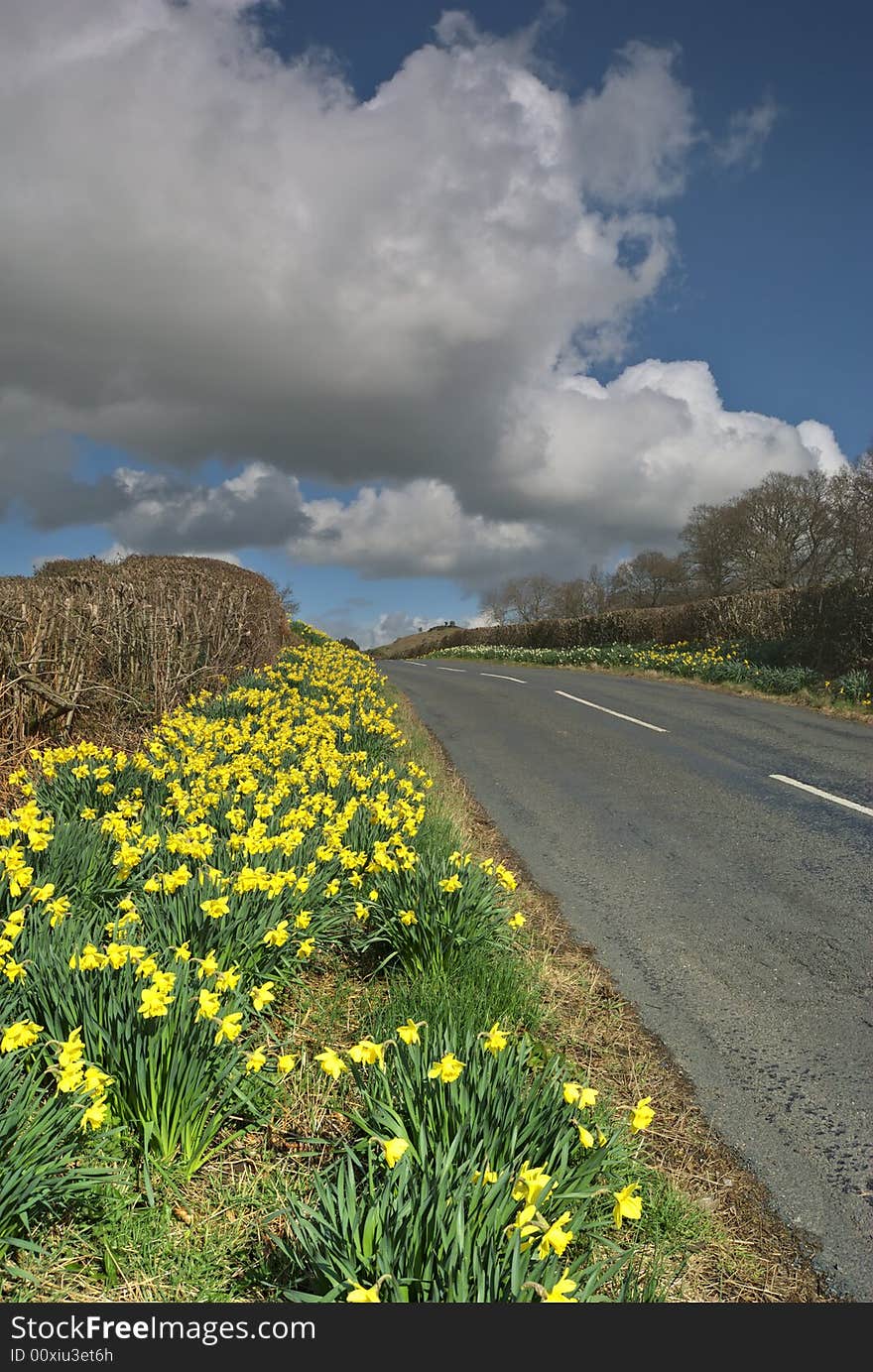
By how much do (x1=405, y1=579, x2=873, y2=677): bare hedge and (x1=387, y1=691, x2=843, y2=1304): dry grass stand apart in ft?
42.3

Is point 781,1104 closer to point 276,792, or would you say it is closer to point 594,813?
point 276,792

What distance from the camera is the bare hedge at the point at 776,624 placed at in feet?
48.9

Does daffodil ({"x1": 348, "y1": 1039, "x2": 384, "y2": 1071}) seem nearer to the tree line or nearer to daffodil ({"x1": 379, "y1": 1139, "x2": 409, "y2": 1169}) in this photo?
daffodil ({"x1": 379, "y1": 1139, "x2": 409, "y2": 1169})

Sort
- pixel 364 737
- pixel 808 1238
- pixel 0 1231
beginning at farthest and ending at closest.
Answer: pixel 364 737
pixel 808 1238
pixel 0 1231

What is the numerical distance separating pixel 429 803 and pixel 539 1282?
447 cm

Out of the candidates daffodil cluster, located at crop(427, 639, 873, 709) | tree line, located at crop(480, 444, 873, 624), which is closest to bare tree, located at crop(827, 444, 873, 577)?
tree line, located at crop(480, 444, 873, 624)

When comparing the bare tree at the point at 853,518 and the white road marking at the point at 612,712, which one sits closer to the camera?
the white road marking at the point at 612,712

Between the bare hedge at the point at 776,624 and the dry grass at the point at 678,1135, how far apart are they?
12897 millimetres

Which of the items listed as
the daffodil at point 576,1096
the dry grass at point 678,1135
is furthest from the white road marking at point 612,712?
the daffodil at point 576,1096

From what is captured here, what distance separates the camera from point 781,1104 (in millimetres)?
2934

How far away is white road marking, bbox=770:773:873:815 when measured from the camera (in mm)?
6785

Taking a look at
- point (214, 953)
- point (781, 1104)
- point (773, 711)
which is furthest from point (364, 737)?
point (773, 711)

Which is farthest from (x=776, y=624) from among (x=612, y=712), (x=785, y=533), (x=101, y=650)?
(x=785, y=533)

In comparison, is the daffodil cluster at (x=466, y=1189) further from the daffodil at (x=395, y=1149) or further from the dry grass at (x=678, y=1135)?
the dry grass at (x=678, y=1135)
